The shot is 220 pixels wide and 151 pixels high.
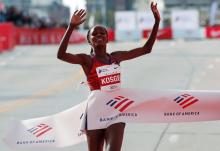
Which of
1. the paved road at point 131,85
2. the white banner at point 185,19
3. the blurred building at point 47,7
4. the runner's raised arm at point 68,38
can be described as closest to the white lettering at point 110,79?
the runner's raised arm at point 68,38

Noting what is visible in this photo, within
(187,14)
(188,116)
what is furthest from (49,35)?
(188,116)

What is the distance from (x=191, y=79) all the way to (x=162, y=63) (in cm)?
803

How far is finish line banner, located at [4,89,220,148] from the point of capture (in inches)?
239

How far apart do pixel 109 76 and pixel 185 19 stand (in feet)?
192

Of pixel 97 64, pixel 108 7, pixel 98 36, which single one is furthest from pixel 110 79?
pixel 108 7

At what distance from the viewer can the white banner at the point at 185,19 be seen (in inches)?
2453

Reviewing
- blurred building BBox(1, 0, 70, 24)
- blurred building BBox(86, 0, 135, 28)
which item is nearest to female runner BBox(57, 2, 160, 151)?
blurred building BBox(1, 0, 70, 24)

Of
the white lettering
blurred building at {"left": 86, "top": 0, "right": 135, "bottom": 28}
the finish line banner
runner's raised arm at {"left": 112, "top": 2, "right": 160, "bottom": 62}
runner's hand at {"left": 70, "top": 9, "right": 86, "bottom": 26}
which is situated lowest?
blurred building at {"left": 86, "top": 0, "right": 135, "bottom": 28}

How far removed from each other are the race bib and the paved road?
666 millimetres

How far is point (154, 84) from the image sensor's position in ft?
62.0

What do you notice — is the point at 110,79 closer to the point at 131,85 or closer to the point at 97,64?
the point at 97,64

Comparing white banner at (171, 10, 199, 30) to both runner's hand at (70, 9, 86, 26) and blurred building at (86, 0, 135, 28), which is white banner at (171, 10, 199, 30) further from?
blurred building at (86, 0, 135, 28)

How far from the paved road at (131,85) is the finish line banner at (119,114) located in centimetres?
45

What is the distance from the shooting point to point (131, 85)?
18.6m
